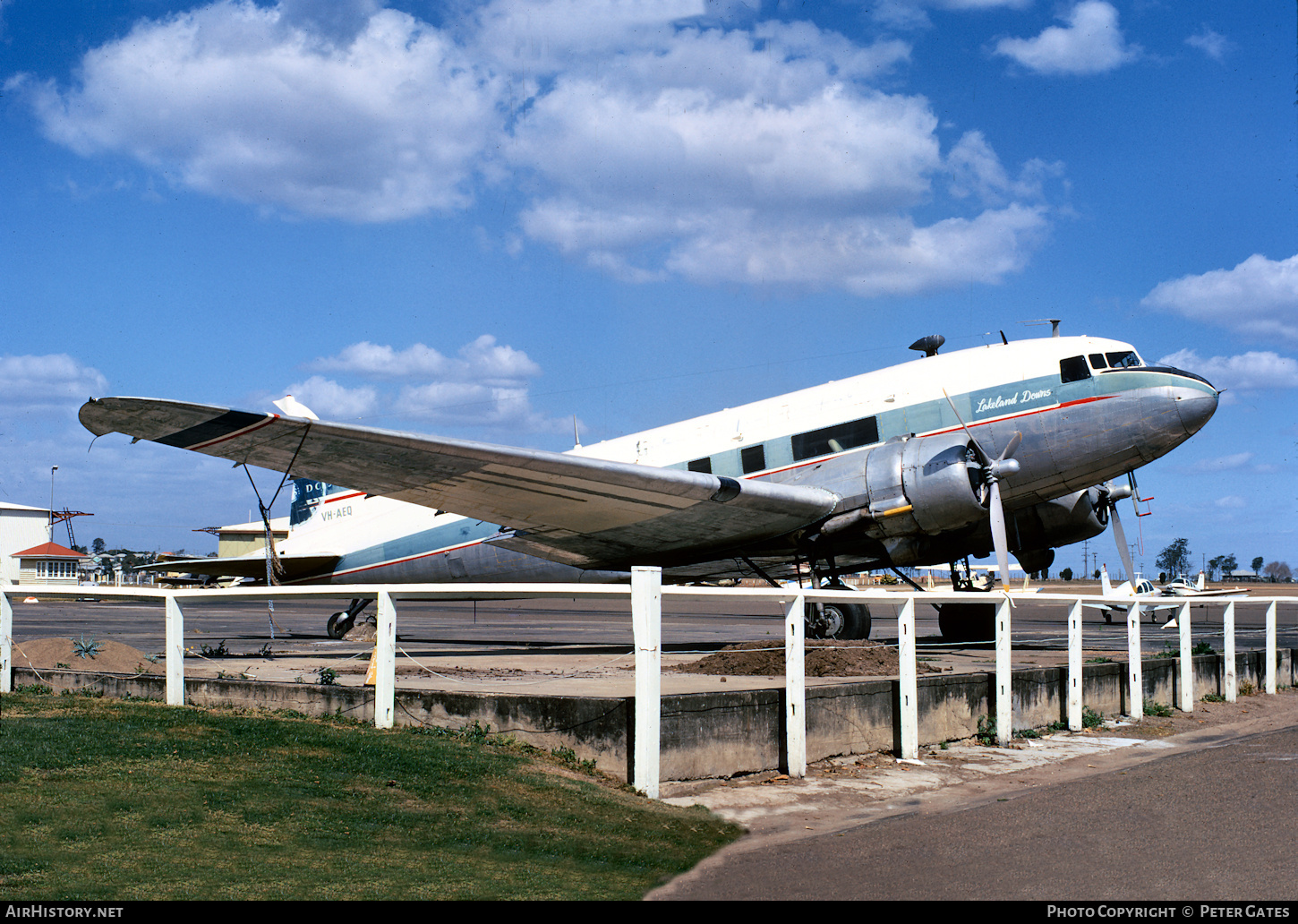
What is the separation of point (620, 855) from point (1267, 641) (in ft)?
48.4

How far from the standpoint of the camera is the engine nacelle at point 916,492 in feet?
52.3

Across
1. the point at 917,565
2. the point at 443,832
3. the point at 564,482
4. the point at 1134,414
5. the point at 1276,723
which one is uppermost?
the point at 1134,414

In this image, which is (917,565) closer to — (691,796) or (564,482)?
(564,482)

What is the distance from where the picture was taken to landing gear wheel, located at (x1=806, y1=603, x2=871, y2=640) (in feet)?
54.0

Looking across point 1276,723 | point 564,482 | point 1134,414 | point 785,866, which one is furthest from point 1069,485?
point 785,866

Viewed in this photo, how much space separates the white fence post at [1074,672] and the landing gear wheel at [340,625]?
14.1 m

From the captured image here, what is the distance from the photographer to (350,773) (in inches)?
256

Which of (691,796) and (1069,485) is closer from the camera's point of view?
(691,796)

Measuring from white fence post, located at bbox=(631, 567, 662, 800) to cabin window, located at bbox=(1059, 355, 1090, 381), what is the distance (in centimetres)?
1222

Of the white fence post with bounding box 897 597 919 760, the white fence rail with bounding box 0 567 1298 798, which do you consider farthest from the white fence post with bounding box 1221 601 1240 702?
the white fence post with bounding box 897 597 919 760

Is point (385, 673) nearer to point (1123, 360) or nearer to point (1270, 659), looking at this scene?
point (1123, 360)

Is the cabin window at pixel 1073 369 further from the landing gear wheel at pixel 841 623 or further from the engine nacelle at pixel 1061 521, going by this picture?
the landing gear wheel at pixel 841 623
